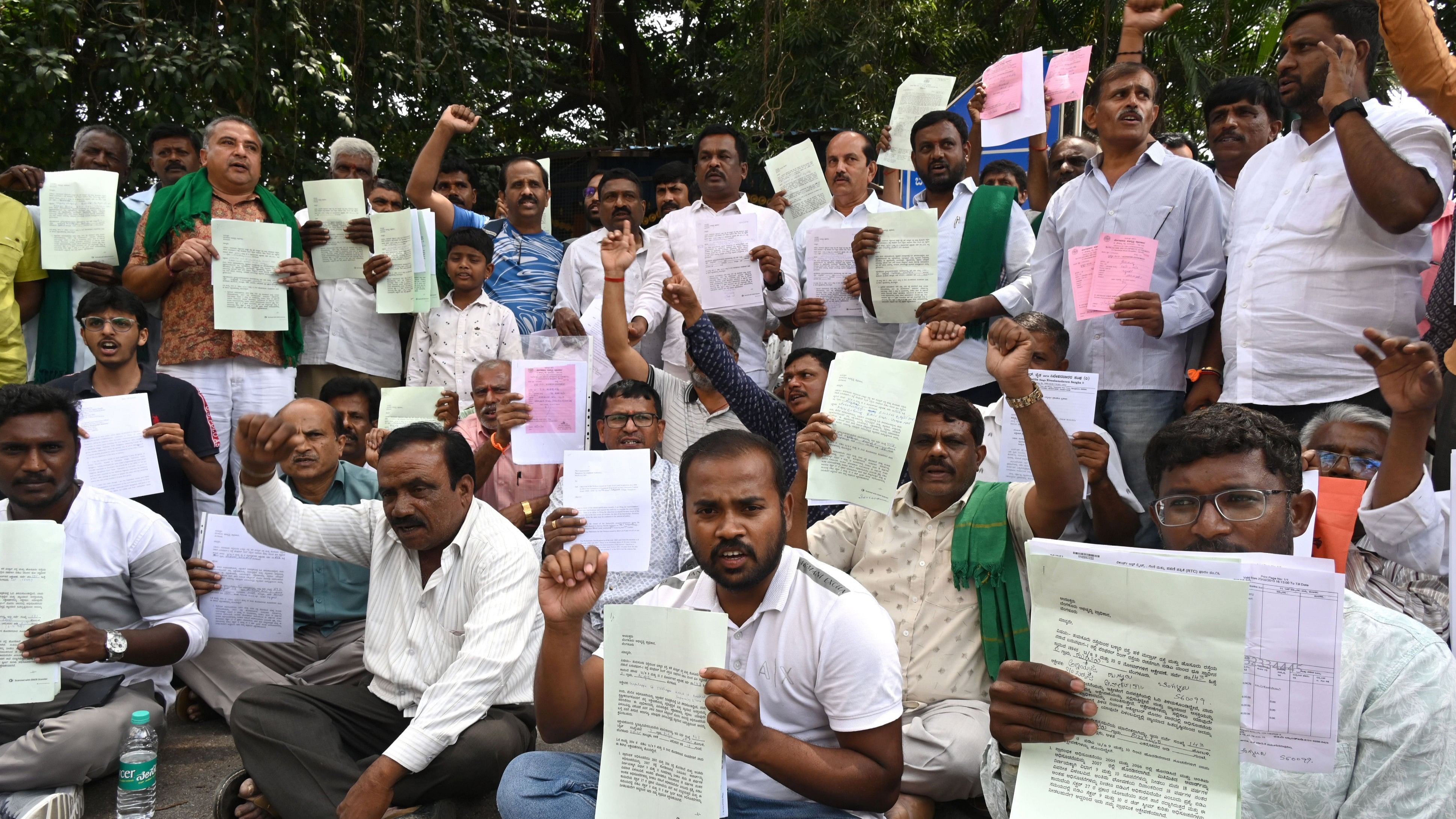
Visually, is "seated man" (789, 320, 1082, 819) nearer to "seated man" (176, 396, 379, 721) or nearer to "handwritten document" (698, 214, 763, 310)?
"handwritten document" (698, 214, 763, 310)

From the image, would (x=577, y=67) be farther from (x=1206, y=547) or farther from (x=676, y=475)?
(x=1206, y=547)

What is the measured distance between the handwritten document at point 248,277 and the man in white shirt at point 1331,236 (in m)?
4.77

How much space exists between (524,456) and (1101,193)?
9.79 ft

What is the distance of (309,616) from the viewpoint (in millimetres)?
5195

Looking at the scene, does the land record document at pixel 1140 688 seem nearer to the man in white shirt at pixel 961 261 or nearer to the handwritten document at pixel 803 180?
the man in white shirt at pixel 961 261

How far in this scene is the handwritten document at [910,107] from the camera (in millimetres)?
6359

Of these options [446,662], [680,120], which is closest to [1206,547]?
[446,662]

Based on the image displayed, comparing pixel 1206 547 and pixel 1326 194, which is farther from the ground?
pixel 1326 194

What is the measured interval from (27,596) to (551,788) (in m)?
2.18

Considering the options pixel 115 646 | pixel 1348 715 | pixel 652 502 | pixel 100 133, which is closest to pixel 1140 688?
pixel 1348 715

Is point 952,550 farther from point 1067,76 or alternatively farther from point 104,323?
point 104,323

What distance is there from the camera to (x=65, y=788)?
13.5ft

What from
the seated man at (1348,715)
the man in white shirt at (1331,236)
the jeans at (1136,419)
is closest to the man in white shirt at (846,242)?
the jeans at (1136,419)

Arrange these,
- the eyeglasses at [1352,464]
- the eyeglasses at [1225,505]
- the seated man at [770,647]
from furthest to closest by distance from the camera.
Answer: the eyeglasses at [1352,464], the seated man at [770,647], the eyeglasses at [1225,505]
